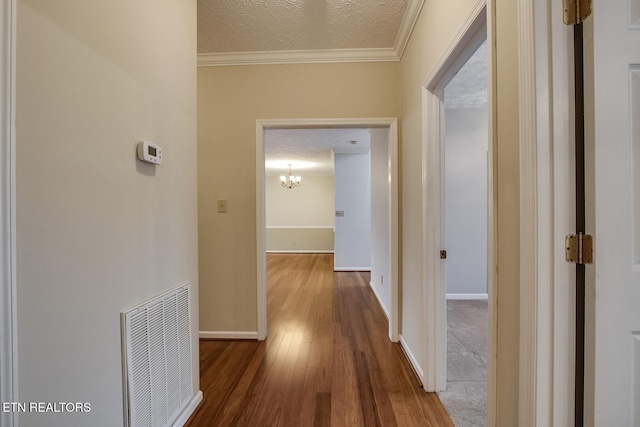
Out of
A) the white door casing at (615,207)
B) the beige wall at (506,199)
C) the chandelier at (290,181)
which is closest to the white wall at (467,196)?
the beige wall at (506,199)

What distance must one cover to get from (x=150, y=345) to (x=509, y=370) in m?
1.46

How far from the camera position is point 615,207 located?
746 mm

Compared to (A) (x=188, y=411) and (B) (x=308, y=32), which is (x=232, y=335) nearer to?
(A) (x=188, y=411)

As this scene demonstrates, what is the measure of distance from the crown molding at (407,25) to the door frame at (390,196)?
1.91ft

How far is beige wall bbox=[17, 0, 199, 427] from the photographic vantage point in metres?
0.73

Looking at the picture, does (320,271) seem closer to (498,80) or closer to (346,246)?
(346,246)

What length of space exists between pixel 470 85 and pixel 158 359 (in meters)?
3.60

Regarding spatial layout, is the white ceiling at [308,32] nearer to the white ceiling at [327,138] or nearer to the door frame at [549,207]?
the white ceiling at [327,138]

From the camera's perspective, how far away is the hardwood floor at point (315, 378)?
1.50m

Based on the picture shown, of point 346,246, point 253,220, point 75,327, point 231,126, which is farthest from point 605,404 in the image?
point 346,246

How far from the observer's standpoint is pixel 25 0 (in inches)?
27.8

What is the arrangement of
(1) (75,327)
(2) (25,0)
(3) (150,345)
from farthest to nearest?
(3) (150,345)
(1) (75,327)
(2) (25,0)

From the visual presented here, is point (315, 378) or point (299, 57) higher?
point (299, 57)

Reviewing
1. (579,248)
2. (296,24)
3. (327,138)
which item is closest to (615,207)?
(579,248)
